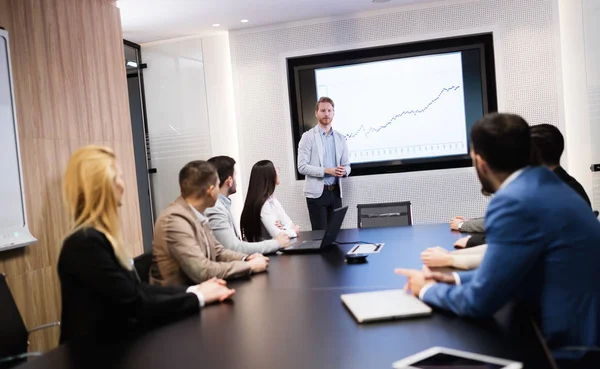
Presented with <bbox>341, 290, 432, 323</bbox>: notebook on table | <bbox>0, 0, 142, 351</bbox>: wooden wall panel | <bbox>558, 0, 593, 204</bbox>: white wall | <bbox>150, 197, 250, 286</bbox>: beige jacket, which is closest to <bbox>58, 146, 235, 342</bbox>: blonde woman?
<bbox>150, 197, 250, 286</bbox>: beige jacket

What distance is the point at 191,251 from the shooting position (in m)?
2.42

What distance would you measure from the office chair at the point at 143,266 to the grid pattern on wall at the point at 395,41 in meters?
3.83

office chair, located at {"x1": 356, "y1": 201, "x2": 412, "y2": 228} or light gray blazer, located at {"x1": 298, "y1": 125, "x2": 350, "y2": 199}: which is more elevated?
light gray blazer, located at {"x1": 298, "y1": 125, "x2": 350, "y2": 199}

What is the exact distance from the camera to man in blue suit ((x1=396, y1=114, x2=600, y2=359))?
152 cm

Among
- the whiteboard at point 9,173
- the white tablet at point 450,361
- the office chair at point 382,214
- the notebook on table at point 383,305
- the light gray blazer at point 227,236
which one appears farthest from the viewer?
the office chair at point 382,214

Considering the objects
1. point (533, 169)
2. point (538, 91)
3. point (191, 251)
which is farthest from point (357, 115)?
point (533, 169)

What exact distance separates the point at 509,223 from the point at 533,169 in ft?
0.76

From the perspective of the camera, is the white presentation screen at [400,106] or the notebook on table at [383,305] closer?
the notebook on table at [383,305]

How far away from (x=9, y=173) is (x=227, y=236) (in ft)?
5.09

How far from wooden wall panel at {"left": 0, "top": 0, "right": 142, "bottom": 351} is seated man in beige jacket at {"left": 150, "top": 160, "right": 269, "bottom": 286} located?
1585 mm

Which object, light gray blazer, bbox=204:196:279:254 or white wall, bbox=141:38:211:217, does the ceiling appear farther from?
light gray blazer, bbox=204:196:279:254

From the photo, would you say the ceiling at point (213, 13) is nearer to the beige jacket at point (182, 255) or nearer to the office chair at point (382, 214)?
the office chair at point (382, 214)

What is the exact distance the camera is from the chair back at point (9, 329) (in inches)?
87.5

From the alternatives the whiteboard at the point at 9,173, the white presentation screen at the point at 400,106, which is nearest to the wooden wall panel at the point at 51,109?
the whiteboard at the point at 9,173
